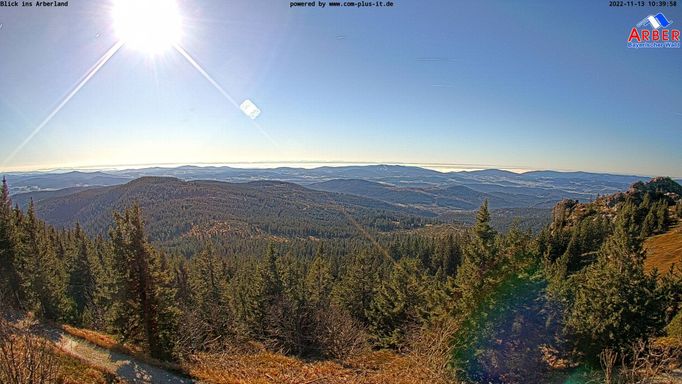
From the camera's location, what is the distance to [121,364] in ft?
64.4

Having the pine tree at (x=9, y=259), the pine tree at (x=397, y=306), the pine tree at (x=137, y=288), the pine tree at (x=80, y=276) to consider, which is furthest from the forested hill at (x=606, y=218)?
the pine tree at (x=80, y=276)

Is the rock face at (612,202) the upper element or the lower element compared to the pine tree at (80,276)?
upper

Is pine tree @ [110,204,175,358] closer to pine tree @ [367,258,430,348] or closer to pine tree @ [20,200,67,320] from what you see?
pine tree @ [20,200,67,320]

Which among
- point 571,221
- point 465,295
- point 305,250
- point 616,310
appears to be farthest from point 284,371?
point 305,250

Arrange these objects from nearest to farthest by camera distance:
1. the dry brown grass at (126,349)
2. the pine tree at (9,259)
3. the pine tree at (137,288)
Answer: the dry brown grass at (126,349), the pine tree at (137,288), the pine tree at (9,259)

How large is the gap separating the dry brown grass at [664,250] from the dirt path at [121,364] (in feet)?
194

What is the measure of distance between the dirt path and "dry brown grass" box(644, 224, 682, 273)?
194 ft

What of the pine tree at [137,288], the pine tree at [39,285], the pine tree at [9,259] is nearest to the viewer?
the pine tree at [137,288]

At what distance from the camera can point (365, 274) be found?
155 feet

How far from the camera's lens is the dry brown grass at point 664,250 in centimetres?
5125

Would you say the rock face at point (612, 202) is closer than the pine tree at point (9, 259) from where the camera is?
No

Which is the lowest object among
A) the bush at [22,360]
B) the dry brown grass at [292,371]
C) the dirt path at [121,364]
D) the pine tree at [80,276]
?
the pine tree at [80,276]

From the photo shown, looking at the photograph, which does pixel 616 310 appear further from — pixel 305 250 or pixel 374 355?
pixel 305 250

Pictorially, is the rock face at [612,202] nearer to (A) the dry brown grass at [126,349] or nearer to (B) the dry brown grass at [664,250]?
(B) the dry brown grass at [664,250]
